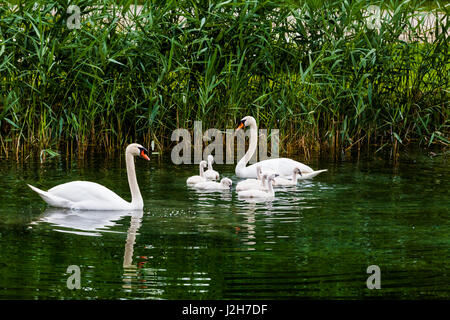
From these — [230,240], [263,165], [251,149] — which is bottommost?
[230,240]

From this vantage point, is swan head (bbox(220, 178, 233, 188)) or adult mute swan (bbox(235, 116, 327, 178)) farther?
adult mute swan (bbox(235, 116, 327, 178))

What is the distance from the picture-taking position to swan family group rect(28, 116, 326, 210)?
929 cm

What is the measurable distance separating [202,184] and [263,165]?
4.21 ft

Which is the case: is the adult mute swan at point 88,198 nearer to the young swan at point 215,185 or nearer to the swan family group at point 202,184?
the swan family group at point 202,184

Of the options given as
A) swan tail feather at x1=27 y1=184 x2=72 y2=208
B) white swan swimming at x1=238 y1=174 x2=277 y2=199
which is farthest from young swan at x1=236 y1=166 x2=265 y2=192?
swan tail feather at x1=27 y1=184 x2=72 y2=208

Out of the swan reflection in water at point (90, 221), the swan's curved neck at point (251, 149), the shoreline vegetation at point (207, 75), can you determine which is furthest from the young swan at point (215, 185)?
the shoreline vegetation at point (207, 75)

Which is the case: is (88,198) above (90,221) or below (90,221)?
above

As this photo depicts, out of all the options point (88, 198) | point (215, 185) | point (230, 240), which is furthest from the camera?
point (215, 185)

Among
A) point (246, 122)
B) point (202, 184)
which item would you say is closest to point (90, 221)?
point (202, 184)

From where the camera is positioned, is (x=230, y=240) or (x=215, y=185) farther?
(x=215, y=185)

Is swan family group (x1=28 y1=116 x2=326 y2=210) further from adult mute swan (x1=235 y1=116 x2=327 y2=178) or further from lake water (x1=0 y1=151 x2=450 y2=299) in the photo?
lake water (x1=0 y1=151 x2=450 y2=299)

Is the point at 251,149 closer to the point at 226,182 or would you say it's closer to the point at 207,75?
the point at 207,75

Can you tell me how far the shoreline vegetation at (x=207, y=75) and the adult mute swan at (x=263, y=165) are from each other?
0.36 metres

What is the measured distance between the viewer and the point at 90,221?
8812 mm
